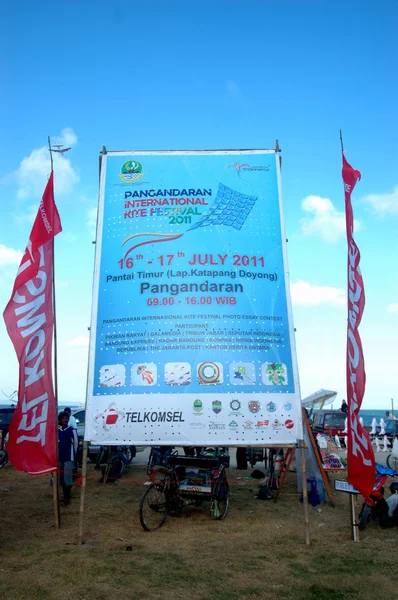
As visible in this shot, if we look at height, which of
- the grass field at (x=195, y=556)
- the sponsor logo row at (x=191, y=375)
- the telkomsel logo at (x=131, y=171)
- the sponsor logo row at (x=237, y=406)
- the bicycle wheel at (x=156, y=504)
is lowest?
the grass field at (x=195, y=556)

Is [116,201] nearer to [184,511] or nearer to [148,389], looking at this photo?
[148,389]

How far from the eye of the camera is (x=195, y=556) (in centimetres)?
584

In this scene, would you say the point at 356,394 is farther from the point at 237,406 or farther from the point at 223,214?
the point at 223,214

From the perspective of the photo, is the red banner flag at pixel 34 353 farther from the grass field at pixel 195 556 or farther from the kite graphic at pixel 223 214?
the kite graphic at pixel 223 214

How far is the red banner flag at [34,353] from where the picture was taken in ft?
21.9

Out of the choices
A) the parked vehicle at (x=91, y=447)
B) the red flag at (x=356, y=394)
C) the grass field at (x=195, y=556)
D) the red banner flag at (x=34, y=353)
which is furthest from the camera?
the parked vehicle at (x=91, y=447)

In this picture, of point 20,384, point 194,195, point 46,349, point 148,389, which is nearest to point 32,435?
point 20,384

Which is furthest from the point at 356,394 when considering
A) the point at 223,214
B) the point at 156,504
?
the point at 156,504

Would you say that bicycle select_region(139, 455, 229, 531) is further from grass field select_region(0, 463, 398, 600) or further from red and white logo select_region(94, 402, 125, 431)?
red and white logo select_region(94, 402, 125, 431)

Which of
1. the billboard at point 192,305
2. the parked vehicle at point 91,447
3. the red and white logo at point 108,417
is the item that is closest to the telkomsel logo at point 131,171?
the billboard at point 192,305

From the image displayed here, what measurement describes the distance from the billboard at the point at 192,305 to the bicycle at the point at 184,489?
1332 millimetres

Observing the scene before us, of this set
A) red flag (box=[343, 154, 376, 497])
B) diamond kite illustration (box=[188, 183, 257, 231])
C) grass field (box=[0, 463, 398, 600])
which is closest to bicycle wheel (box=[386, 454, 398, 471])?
grass field (box=[0, 463, 398, 600])

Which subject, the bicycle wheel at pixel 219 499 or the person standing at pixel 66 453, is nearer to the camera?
the bicycle wheel at pixel 219 499

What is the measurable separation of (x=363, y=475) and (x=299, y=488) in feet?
13.4
